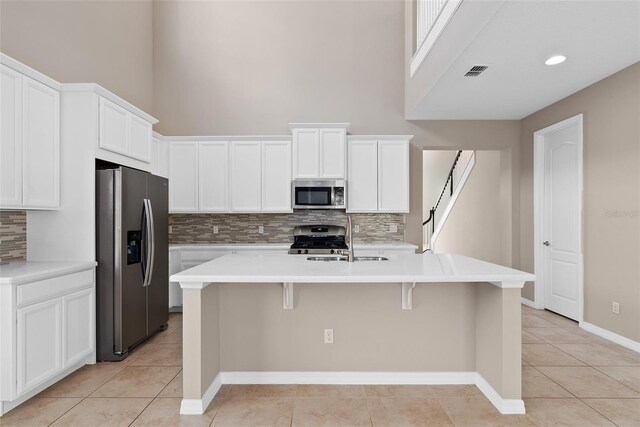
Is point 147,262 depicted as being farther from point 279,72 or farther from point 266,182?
point 279,72

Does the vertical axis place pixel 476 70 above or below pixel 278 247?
above

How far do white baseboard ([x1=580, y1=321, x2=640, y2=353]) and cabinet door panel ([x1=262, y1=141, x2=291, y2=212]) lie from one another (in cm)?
366

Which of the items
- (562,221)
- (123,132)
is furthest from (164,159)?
(562,221)

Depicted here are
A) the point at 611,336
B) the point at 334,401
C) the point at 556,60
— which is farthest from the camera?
the point at 611,336

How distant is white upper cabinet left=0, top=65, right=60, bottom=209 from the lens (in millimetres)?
2568

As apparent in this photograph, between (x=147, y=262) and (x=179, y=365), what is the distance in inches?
40.7

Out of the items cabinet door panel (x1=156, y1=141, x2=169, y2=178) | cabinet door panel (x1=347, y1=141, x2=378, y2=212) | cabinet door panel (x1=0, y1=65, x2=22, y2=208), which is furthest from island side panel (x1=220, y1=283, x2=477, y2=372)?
cabinet door panel (x1=156, y1=141, x2=169, y2=178)

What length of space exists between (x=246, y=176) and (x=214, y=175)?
0.44 metres

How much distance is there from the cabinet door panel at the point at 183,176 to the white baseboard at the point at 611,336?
4.84 metres

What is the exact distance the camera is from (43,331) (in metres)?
2.55

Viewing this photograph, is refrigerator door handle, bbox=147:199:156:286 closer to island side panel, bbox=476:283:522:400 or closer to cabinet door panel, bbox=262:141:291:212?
cabinet door panel, bbox=262:141:291:212

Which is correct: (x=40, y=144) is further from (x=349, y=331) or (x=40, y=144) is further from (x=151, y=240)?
(x=349, y=331)

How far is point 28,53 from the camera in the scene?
333 centimetres

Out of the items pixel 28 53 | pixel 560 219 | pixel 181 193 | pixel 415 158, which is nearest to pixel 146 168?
pixel 181 193
